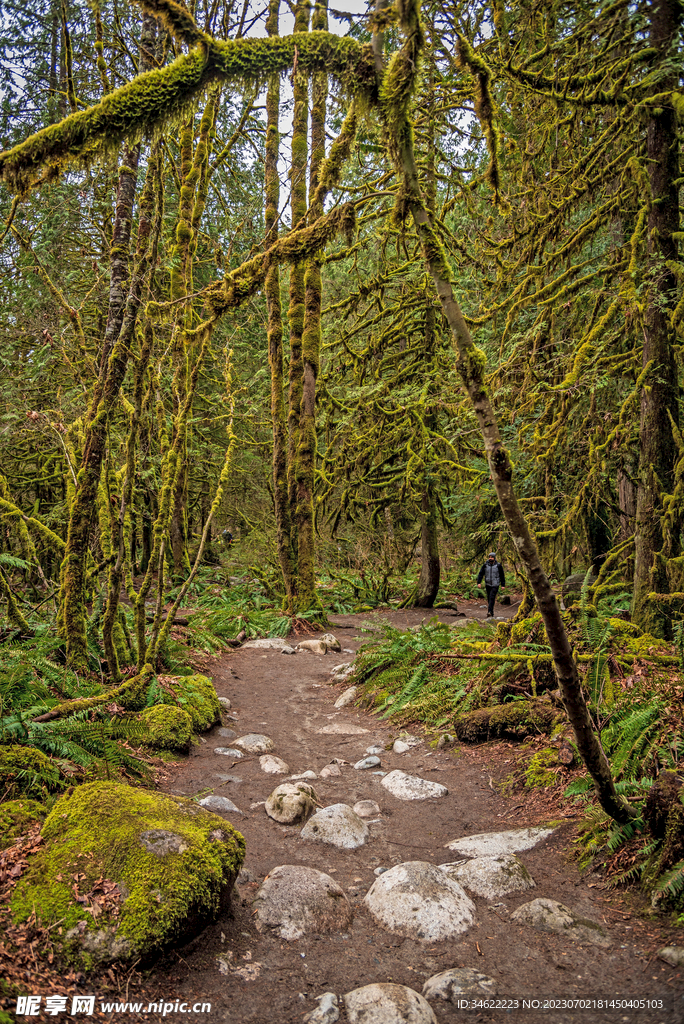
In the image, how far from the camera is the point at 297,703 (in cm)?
738

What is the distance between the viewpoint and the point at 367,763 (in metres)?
5.37

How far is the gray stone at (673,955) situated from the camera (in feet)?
8.29

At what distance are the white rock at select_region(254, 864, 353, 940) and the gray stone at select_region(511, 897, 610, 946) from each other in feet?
3.20

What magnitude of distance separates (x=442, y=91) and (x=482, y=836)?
359 inches

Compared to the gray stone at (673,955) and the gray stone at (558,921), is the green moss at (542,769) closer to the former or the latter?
the gray stone at (558,921)

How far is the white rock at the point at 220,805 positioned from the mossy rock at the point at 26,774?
116 centimetres

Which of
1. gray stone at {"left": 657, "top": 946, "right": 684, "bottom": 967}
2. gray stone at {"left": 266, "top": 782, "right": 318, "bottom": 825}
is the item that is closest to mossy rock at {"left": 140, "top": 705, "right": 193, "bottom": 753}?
gray stone at {"left": 266, "top": 782, "right": 318, "bottom": 825}

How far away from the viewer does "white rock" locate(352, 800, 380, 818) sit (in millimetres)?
4422

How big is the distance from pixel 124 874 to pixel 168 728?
8.89 ft

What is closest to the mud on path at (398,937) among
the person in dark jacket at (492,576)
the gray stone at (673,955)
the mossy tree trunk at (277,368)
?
the gray stone at (673,955)

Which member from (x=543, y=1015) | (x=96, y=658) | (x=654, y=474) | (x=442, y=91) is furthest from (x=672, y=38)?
(x=96, y=658)

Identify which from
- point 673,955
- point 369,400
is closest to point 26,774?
point 673,955

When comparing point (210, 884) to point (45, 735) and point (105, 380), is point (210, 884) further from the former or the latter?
point (105, 380)

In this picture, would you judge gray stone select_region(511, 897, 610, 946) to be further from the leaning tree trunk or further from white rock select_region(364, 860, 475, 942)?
the leaning tree trunk
